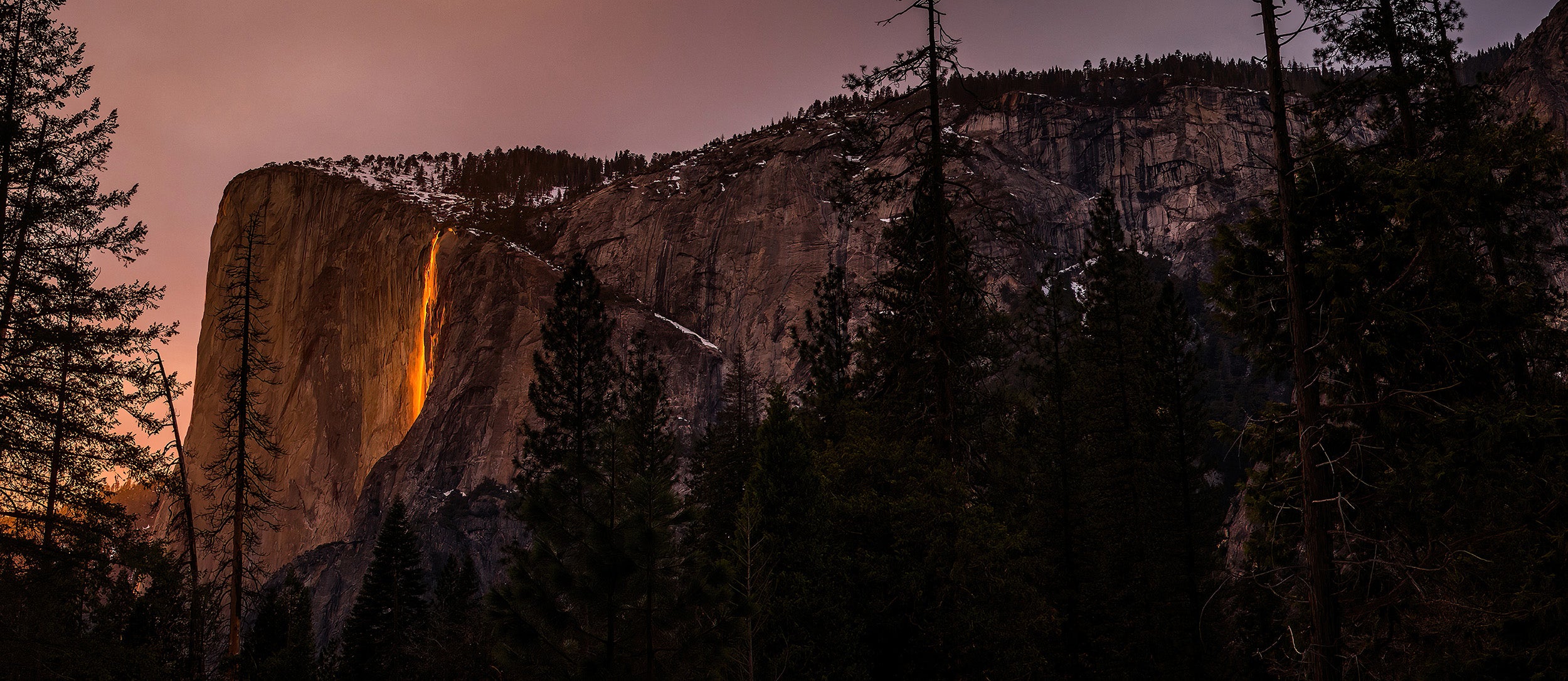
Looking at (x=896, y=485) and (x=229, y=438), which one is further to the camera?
(x=229, y=438)

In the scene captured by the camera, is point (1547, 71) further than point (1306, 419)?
Yes

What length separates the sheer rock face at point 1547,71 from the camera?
165 feet

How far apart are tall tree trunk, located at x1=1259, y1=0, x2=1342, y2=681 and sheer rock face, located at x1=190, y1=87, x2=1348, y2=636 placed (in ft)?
174

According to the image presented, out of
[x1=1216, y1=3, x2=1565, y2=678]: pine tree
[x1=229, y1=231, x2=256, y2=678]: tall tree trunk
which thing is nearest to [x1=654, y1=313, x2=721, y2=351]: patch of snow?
[x1=229, y1=231, x2=256, y2=678]: tall tree trunk

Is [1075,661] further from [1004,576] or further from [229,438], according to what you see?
[229,438]

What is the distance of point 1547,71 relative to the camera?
53.7 metres

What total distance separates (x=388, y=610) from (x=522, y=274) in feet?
132

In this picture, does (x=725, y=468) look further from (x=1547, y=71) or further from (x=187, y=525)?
(x=1547, y=71)

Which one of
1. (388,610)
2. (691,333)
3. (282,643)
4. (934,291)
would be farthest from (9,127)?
(691,333)

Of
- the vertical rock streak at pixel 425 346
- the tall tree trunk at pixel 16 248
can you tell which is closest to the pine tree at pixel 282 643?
the tall tree trunk at pixel 16 248

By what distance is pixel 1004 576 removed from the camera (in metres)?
15.5

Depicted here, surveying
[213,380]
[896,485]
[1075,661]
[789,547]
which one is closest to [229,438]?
[789,547]

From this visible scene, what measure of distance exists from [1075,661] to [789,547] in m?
11.0

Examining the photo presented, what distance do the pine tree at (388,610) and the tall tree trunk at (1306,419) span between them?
110 feet
